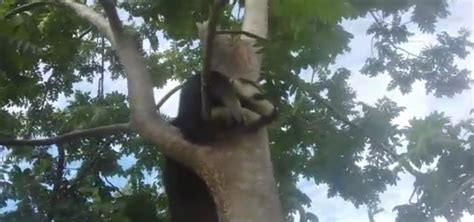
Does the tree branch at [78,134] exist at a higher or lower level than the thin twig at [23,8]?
lower

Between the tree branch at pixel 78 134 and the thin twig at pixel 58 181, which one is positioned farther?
the thin twig at pixel 58 181

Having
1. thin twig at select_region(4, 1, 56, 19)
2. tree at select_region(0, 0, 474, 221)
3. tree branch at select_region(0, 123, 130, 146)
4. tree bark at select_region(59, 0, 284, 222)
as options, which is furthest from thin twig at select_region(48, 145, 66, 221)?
tree bark at select_region(59, 0, 284, 222)

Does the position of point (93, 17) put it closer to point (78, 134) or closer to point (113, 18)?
point (113, 18)

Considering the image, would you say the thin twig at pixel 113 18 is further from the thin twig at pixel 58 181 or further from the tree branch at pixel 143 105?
the thin twig at pixel 58 181

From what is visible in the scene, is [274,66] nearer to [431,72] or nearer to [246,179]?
[431,72]

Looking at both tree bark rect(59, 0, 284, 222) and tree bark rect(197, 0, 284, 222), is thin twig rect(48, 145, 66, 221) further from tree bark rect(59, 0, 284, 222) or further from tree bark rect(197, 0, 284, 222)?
tree bark rect(197, 0, 284, 222)

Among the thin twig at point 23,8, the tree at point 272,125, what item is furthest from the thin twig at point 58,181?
the thin twig at point 23,8

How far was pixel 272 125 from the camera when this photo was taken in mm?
1692

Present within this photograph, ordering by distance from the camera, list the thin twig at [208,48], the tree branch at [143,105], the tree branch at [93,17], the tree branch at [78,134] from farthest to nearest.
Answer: the tree branch at [93,17]
the tree branch at [78,134]
the tree branch at [143,105]
the thin twig at [208,48]

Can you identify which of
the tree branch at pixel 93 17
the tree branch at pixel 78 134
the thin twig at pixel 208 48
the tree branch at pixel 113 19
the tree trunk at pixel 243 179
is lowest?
the tree trunk at pixel 243 179

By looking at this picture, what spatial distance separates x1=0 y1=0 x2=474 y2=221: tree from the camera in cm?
152

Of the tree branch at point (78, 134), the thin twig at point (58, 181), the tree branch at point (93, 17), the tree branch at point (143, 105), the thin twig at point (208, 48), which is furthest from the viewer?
the thin twig at point (58, 181)

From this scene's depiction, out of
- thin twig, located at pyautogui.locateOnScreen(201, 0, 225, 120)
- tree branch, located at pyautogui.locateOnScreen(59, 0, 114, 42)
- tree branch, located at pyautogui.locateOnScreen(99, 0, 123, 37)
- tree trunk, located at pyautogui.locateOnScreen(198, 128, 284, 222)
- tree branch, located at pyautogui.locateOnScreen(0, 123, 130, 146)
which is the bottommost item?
tree trunk, located at pyautogui.locateOnScreen(198, 128, 284, 222)

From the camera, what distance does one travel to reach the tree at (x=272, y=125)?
1524mm
